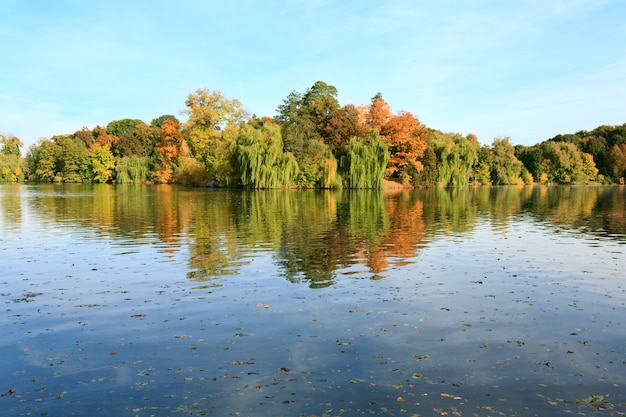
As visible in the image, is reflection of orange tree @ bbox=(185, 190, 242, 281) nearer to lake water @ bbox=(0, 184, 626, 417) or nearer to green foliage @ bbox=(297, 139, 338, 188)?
lake water @ bbox=(0, 184, 626, 417)

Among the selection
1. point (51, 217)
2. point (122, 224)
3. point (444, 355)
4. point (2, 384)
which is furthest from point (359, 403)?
point (51, 217)

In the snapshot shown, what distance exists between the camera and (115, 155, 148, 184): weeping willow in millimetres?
89000

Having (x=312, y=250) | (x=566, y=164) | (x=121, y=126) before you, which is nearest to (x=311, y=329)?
(x=312, y=250)

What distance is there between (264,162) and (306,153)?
6.51 m

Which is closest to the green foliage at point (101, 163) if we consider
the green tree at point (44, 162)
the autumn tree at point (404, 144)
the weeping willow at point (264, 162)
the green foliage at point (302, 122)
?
the green tree at point (44, 162)

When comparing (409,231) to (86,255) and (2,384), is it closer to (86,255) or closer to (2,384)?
(86,255)

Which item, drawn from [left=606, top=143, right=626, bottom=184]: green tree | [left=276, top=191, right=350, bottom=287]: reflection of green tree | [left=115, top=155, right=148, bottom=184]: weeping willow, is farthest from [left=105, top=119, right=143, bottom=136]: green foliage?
[left=606, top=143, right=626, bottom=184]: green tree

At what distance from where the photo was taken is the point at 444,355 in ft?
22.2

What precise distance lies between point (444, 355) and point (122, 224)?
1961 cm

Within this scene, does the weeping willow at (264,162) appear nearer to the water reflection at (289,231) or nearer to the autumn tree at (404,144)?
the autumn tree at (404,144)

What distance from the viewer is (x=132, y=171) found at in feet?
292

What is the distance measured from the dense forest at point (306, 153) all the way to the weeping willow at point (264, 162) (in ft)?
0.42

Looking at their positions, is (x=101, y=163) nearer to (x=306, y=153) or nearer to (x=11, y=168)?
(x=11, y=168)

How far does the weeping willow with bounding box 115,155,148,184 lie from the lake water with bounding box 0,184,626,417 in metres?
75.9
